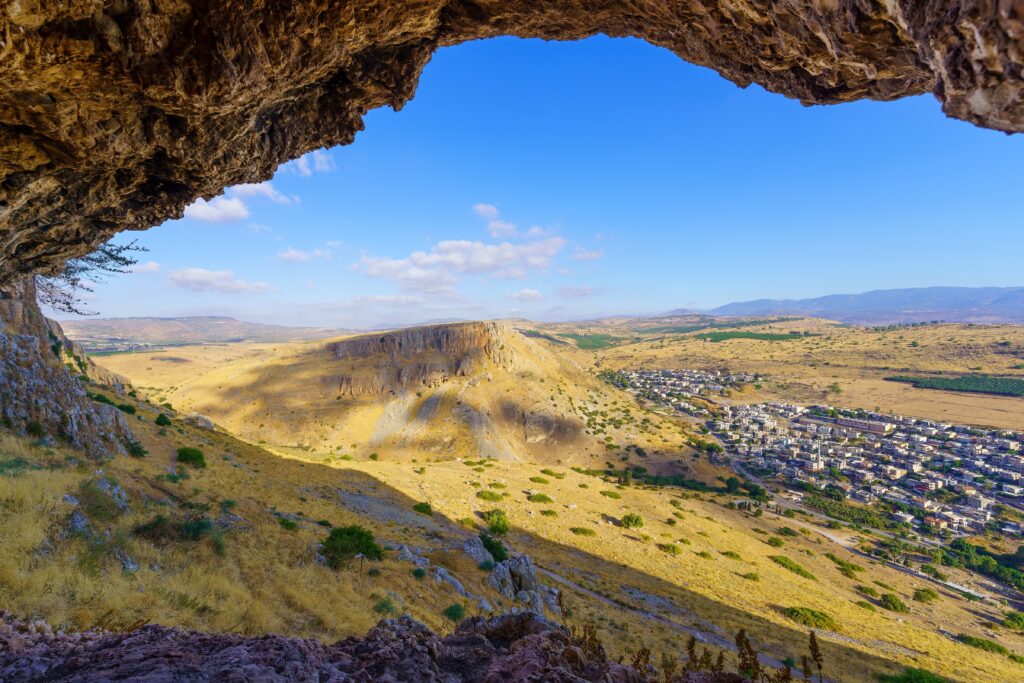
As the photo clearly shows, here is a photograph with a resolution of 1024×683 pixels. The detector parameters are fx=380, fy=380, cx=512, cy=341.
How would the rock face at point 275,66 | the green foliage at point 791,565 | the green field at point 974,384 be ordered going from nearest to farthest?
the rock face at point 275,66
the green foliage at point 791,565
the green field at point 974,384

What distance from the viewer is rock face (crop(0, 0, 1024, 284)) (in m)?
4.03

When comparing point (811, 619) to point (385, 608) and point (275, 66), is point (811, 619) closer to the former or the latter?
point (385, 608)

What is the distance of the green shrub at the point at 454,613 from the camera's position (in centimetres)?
1269

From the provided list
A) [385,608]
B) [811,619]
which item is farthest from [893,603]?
[385,608]

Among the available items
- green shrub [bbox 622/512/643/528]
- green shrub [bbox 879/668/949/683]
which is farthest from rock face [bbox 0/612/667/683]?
green shrub [bbox 622/512/643/528]

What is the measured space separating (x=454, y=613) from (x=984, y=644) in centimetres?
4054

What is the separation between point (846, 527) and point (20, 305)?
258 ft

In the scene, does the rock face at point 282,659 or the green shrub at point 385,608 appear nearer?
the rock face at point 282,659

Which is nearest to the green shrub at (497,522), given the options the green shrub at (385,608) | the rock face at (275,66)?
the green shrub at (385,608)

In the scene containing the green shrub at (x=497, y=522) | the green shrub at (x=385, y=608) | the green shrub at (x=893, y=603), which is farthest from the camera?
the green shrub at (x=893, y=603)

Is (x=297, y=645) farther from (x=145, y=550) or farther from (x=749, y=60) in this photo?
(x=749, y=60)

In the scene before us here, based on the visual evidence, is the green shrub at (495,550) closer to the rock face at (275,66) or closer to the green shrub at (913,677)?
the green shrub at (913,677)

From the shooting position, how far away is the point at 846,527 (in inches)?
1944

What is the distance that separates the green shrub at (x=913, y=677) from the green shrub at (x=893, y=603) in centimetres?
1480
